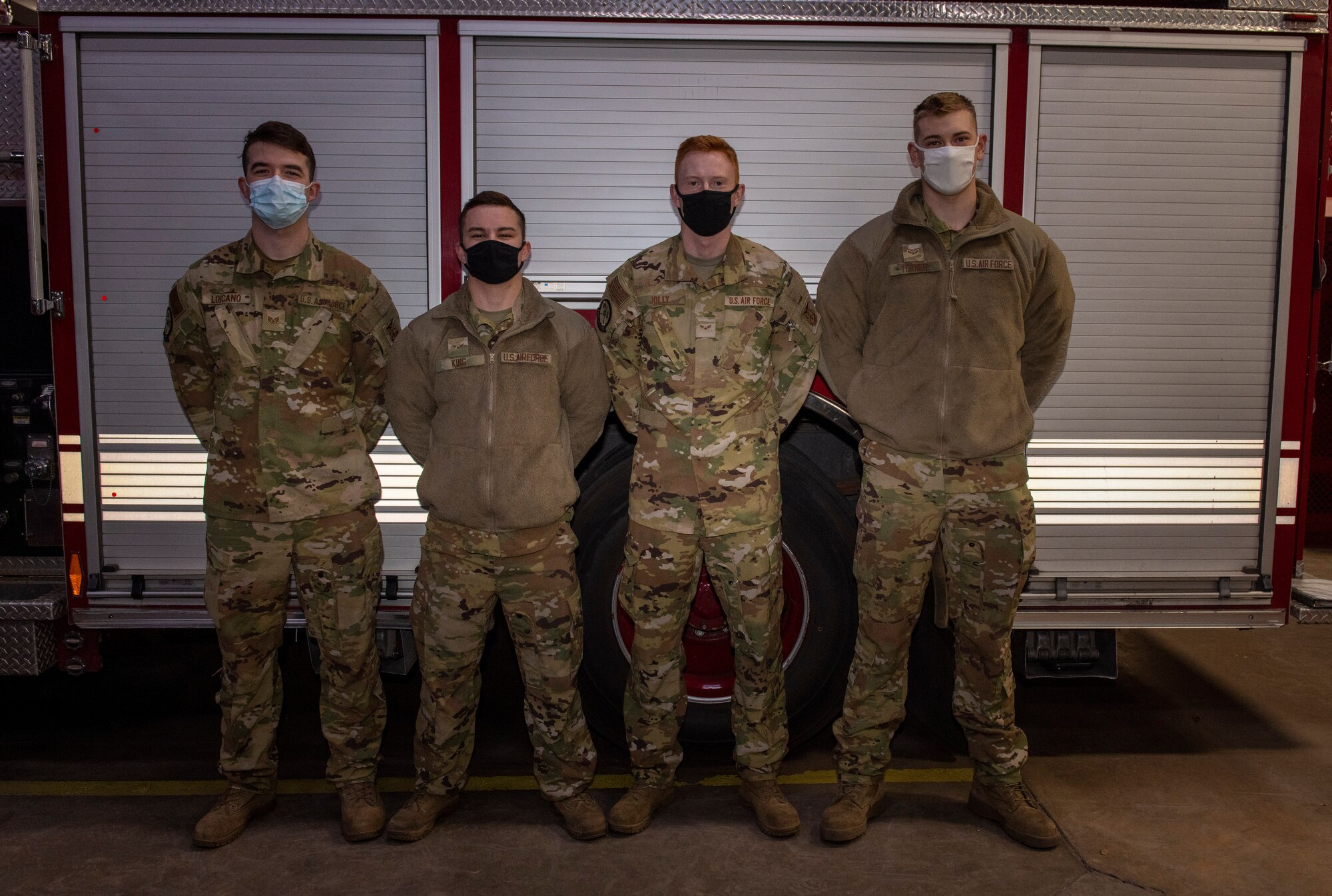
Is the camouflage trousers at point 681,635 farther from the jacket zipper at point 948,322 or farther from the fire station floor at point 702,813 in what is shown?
the jacket zipper at point 948,322

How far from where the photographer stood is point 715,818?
3227mm

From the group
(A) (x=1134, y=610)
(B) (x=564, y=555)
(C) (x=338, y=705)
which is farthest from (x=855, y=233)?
(C) (x=338, y=705)

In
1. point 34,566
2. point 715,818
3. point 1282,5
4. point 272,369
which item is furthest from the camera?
point 34,566

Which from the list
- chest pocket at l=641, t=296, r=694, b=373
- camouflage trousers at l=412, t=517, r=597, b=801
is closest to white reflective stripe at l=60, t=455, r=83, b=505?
camouflage trousers at l=412, t=517, r=597, b=801

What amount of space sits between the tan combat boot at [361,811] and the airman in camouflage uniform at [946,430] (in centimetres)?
146

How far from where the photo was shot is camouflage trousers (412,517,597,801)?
2998mm

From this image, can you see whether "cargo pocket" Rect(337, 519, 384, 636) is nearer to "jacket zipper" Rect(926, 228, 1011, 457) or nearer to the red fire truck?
the red fire truck

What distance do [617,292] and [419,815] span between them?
1.83 meters

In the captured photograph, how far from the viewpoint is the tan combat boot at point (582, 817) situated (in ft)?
10.1

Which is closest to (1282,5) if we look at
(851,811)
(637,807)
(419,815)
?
(851,811)

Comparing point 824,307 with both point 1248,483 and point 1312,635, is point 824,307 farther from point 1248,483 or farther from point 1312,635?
point 1312,635

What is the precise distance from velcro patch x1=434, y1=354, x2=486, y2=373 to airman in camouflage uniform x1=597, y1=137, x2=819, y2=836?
0.44 m

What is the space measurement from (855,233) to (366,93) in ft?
5.79

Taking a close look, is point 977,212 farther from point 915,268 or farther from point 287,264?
point 287,264
